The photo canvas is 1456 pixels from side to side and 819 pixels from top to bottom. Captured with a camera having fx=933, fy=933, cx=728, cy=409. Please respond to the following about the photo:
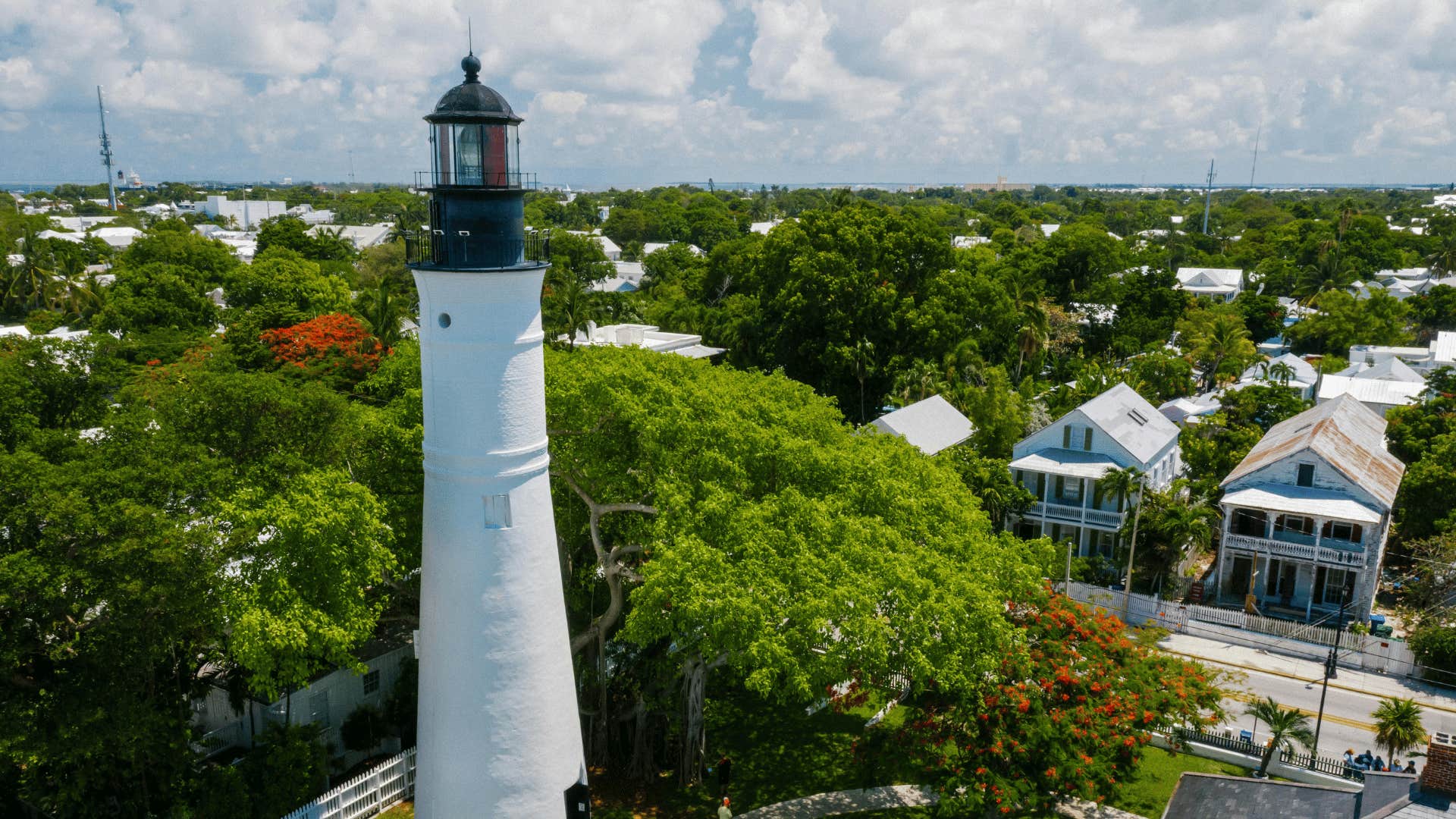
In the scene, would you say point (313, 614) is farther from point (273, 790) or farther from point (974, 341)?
point (974, 341)

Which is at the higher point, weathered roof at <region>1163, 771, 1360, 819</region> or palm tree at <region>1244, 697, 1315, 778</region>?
weathered roof at <region>1163, 771, 1360, 819</region>

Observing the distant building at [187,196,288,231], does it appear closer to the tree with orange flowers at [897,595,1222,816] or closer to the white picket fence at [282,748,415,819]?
the white picket fence at [282,748,415,819]

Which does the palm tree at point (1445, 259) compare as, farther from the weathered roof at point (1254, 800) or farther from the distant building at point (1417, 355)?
the weathered roof at point (1254, 800)

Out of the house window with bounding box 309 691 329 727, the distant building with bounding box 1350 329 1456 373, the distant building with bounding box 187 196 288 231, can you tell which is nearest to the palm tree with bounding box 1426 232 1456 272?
the distant building with bounding box 1350 329 1456 373

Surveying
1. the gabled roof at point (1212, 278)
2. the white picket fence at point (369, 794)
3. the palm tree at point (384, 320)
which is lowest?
the white picket fence at point (369, 794)

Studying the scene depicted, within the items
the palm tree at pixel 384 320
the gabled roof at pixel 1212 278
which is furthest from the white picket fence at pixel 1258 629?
the gabled roof at pixel 1212 278

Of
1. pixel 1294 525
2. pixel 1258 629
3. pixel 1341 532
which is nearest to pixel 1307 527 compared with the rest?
pixel 1294 525

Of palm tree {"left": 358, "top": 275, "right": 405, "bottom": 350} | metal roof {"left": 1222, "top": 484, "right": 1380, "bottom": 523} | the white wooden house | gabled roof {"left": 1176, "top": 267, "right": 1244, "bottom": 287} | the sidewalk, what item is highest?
gabled roof {"left": 1176, "top": 267, "right": 1244, "bottom": 287}

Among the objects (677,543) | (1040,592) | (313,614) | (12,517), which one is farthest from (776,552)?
(12,517)
